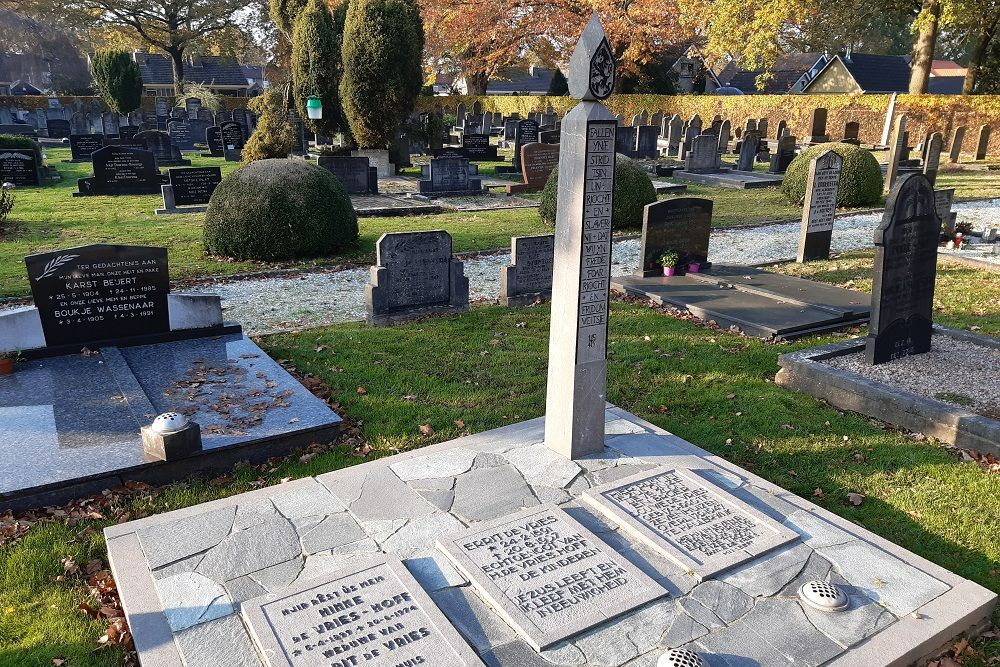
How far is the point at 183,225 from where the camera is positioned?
1491 cm

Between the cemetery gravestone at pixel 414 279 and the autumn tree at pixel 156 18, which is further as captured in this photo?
the autumn tree at pixel 156 18

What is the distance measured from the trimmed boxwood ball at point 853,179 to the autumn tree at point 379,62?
11101mm

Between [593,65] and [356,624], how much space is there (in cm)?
340

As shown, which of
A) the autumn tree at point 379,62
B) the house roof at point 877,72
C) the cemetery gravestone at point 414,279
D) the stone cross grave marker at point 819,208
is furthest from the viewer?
the house roof at point 877,72

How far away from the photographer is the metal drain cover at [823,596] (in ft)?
12.1

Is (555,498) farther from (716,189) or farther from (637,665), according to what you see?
(716,189)

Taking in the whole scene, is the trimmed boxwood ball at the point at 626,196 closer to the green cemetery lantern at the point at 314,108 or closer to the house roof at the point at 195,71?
the green cemetery lantern at the point at 314,108

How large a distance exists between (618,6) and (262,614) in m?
37.6

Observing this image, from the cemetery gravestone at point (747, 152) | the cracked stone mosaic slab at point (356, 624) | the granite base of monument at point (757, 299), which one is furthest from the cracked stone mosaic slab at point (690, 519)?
the cemetery gravestone at point (747, 152)

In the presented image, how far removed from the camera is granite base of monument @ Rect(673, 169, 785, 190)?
2109cm

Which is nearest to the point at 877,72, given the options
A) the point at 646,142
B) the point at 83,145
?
the point at 646,142

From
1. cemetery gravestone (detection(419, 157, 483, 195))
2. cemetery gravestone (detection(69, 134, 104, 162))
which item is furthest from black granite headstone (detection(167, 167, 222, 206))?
cemetery gravestone (detection(69, 134, 104, 162))

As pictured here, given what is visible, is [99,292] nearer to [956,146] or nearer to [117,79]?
[956,146]

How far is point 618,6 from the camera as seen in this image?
118 ft
